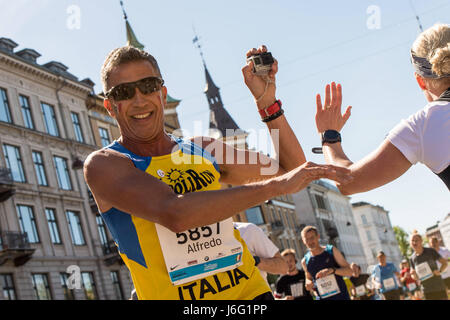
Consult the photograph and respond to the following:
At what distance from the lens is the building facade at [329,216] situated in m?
83.8

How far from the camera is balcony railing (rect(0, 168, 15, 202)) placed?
29.9m

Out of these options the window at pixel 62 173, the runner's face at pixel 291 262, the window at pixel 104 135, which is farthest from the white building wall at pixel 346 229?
the runner's face at pixel 291 262

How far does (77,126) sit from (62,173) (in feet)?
12.9

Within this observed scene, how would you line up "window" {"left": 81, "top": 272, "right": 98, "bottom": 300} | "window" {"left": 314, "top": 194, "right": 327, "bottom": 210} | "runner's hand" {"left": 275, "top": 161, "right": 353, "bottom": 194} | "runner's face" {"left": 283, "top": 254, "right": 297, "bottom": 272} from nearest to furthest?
"runner's hand" {"left": 275, "top": 161, "right": 353, "bottom": 194} < "runner's face" {"left": 283, "top": 254, "right": 297, "bottom": 272} < "window" {"left": 81, "top": 272, "right": 98, "bottom": 300} < "window" {"left": 314, "top": 194, "right": 327, "bottom": 210}

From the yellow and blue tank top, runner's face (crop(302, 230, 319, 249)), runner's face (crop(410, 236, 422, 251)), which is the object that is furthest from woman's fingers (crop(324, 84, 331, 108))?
runner's face (crop(410, 236, 422, 251))

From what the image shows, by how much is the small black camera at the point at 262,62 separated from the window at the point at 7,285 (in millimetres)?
27441

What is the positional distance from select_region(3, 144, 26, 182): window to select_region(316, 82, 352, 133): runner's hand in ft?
95.3

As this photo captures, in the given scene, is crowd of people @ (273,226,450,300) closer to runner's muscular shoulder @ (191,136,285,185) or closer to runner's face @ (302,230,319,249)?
runner's face @ (302,230,319,249)

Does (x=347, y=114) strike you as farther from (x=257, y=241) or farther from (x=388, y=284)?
(x=388, y=284)

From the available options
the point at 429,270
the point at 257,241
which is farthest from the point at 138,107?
the point at 429,270

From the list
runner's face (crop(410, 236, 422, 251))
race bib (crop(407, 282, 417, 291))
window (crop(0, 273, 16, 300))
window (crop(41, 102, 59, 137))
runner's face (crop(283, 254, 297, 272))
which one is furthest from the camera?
window (crop(41, 102, 59, 137))

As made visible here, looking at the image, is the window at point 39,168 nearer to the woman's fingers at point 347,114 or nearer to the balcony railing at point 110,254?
the balcony railing at point 110,254
